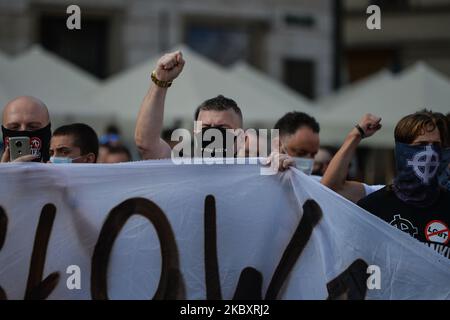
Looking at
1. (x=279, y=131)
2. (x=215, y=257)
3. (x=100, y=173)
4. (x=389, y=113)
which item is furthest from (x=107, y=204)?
(x=389, y=113)

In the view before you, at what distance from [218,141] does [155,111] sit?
0.35 metres

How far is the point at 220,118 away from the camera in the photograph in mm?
4598

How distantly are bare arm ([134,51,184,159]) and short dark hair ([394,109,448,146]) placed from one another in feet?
3.23

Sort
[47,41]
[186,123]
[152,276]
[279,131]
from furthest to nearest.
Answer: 1. [47,41]
2. [186,123]
3. [279,131]
4. [152,276]

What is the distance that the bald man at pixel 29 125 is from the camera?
4.46 meters

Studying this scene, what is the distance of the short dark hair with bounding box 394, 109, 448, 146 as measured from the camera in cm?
435

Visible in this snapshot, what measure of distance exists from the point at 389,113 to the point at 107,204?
9.40 meters

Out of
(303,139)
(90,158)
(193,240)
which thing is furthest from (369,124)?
(90,158)

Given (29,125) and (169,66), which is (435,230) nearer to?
(169,66)

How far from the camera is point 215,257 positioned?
403cm

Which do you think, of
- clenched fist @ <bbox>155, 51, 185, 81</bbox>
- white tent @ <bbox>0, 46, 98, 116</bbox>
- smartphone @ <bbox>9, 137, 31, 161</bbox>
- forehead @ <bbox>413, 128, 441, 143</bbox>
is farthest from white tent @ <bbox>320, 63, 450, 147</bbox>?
smartphone @ <bbox>9, 137, 31, 161</bbox>

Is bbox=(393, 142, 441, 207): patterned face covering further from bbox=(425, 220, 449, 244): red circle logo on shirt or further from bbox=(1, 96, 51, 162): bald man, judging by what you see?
bbox=(1, 96, 51, 162): bald man

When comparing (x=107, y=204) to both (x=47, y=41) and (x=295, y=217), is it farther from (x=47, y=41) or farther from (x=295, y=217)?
(x=47, y=41)
